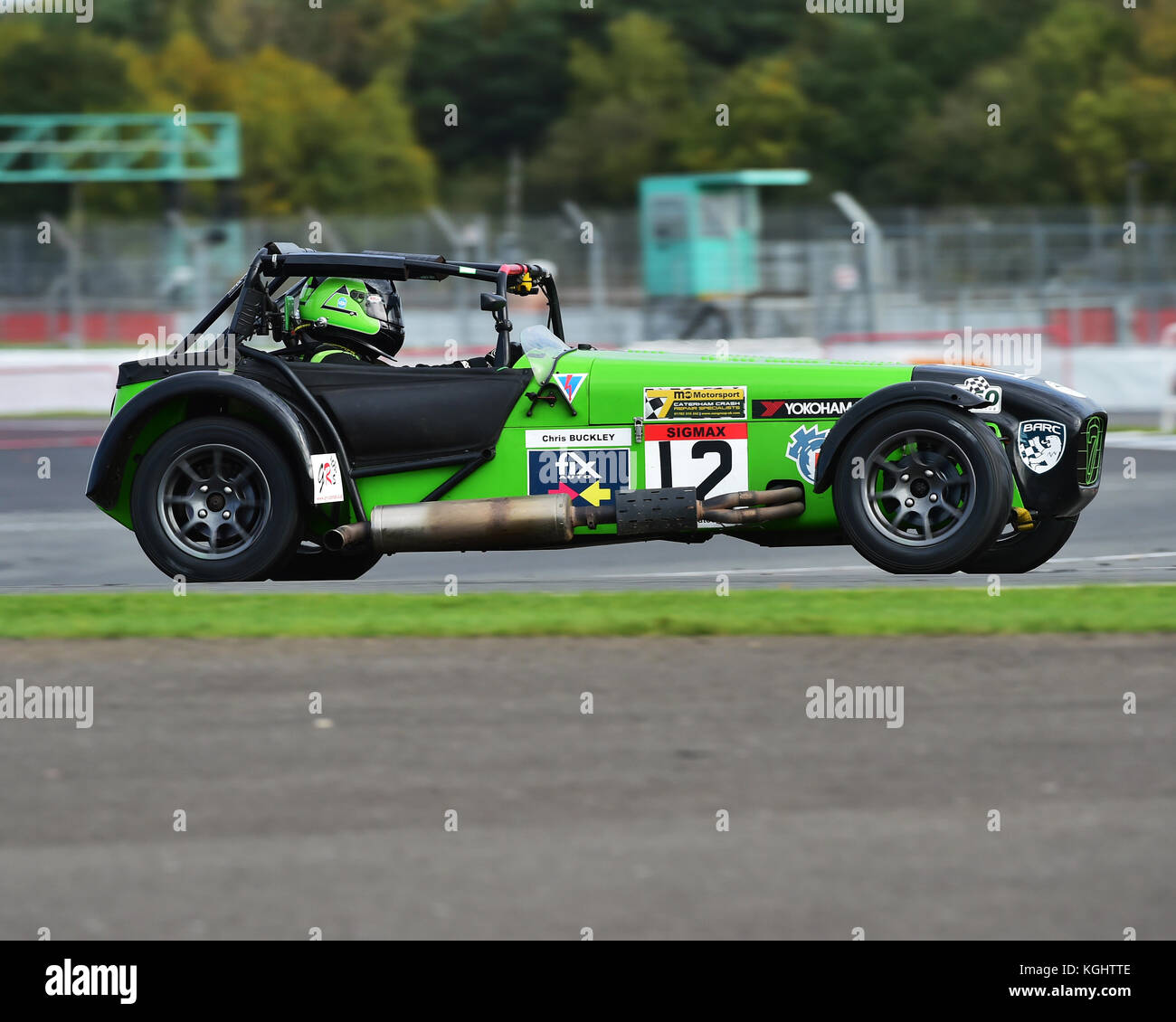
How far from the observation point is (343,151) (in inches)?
2662

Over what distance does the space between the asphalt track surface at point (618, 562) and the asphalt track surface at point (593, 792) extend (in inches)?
67.2

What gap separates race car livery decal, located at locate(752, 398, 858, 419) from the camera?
8484mm

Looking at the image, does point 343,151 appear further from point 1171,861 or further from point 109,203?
point 1171,861

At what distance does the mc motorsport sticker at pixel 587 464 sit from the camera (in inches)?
337

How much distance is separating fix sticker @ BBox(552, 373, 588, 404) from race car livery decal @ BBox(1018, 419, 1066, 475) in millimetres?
1893

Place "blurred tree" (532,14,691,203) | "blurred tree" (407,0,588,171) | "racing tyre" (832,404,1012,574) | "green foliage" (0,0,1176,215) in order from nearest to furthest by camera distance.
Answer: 1. "racing tyre" (832,404,1012,574)
2. "green foliage" (0,0,1176,215)
3. "blurred tree" (532,14,691,203)
4. "blurred tree" (407,0,588,171)

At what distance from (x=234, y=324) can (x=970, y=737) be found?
4.29m

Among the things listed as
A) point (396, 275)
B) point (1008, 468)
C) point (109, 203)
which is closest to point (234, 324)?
point (396, 275)

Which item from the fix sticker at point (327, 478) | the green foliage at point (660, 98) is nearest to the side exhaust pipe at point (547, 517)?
the fix sticker at point (327, 478)

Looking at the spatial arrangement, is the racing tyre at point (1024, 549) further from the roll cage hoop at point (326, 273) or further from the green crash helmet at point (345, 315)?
the green crash helmet at point (345, 315)

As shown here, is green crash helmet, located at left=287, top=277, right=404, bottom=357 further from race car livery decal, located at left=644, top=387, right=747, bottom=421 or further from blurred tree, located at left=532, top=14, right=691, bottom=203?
blurred tree, located at left=532, top=14, right=691, bottom=203

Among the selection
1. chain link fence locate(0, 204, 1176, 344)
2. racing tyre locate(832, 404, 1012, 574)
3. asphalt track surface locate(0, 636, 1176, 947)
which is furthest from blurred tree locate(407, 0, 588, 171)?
asphalt track surface locate(0, 636, 1176, 947)

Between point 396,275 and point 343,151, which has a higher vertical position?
point 343,151

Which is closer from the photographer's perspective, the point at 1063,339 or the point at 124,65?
the point at 1063,339
